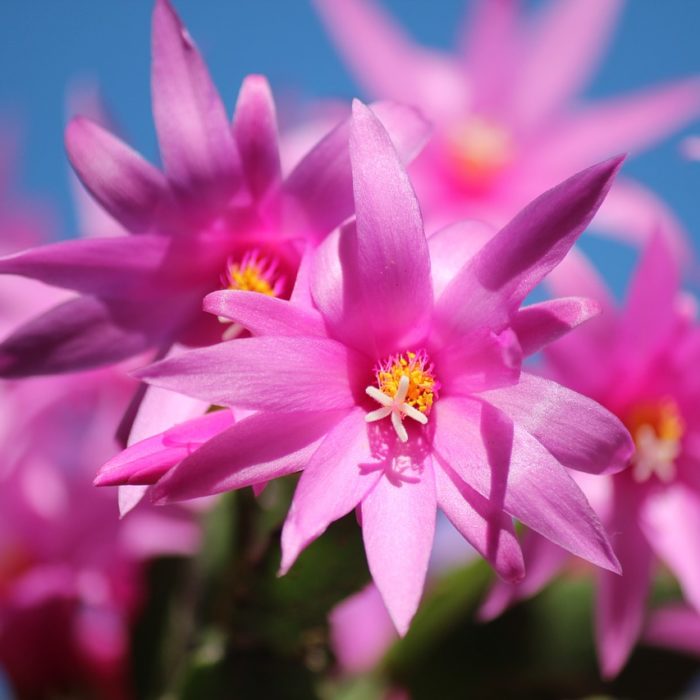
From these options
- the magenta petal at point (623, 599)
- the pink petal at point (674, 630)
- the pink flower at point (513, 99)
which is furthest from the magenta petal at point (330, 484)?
the pink flower at point (513, 99)

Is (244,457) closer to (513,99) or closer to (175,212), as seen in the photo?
(175,212)

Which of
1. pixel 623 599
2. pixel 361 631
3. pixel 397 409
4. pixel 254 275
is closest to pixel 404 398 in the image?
pixel 397 409

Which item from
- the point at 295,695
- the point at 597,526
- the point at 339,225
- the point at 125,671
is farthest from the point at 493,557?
the point at 125,671

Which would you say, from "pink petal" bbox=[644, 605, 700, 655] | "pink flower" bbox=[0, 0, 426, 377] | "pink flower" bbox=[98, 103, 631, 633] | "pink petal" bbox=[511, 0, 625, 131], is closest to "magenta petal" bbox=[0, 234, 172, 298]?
"pink flower" bbox=[0, 0, 426, 377]

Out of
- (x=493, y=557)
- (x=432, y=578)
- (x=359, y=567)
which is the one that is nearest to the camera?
(x=493, y=557)

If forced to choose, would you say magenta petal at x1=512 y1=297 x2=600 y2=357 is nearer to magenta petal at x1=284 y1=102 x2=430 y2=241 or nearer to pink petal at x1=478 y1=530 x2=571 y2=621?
magenta petal at x1=284 y1=102 x2=430 y2=241

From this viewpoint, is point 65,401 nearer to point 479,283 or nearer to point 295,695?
point 295,695
